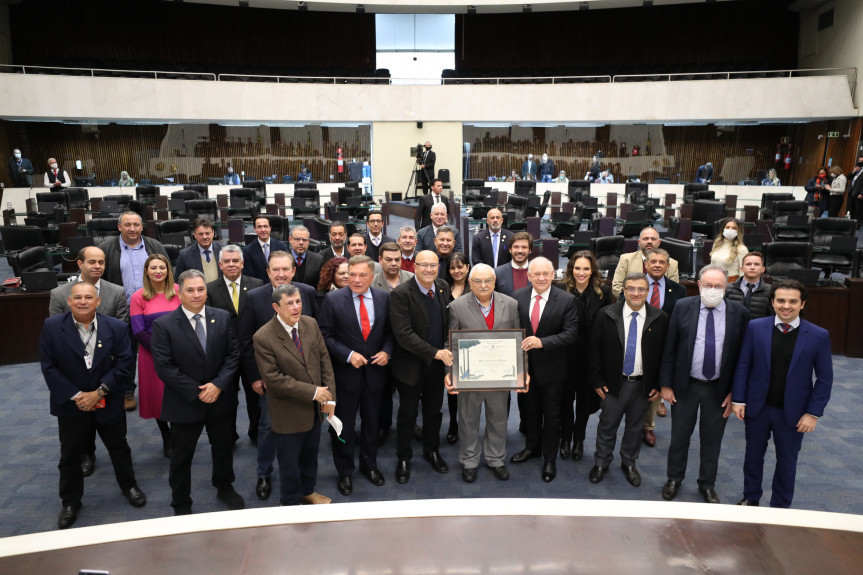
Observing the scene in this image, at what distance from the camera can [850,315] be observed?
7031mm

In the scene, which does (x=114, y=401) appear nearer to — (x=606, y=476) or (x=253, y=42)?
(x=606, y=476)

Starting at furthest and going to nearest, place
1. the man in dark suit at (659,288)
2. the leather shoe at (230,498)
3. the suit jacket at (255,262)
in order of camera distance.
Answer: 1. the suit jacket at (255,262)
2. the man in dark suit at (659,288)
3. the leather shoe at (230,498)

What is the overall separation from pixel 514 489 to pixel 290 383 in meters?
1.77

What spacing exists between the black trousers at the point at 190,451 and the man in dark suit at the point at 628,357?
247 centimetres

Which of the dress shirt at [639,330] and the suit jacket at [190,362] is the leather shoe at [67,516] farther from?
the dress shirt at [639,330]

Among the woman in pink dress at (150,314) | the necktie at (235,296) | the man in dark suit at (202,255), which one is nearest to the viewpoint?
the woman in pink dress at (150,314)

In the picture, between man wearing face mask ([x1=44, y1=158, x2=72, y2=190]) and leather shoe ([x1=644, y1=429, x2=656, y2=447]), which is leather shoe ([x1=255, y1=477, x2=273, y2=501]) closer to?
leather shoe ([x1=644, y1=429, x2=656, y2=447])

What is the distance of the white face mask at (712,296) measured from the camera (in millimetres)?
3965

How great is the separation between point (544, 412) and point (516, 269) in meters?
1.20

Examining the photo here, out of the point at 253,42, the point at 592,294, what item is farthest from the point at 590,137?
the point at 592,294

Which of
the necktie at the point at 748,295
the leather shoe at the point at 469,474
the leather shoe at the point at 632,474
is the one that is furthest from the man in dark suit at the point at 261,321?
the necktie at the point at 748,295

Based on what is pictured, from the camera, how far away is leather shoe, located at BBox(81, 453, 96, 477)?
4.62 meters

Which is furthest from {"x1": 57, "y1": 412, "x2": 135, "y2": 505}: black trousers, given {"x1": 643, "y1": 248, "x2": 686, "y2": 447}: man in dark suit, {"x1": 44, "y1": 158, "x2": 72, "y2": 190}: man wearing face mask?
{"x1": 44, "y1": 158, "x2": 72, "y2": 190}: man wearing face mask

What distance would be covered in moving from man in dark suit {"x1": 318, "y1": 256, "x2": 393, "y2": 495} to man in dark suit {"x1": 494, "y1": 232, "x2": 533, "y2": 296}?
1.18 m
